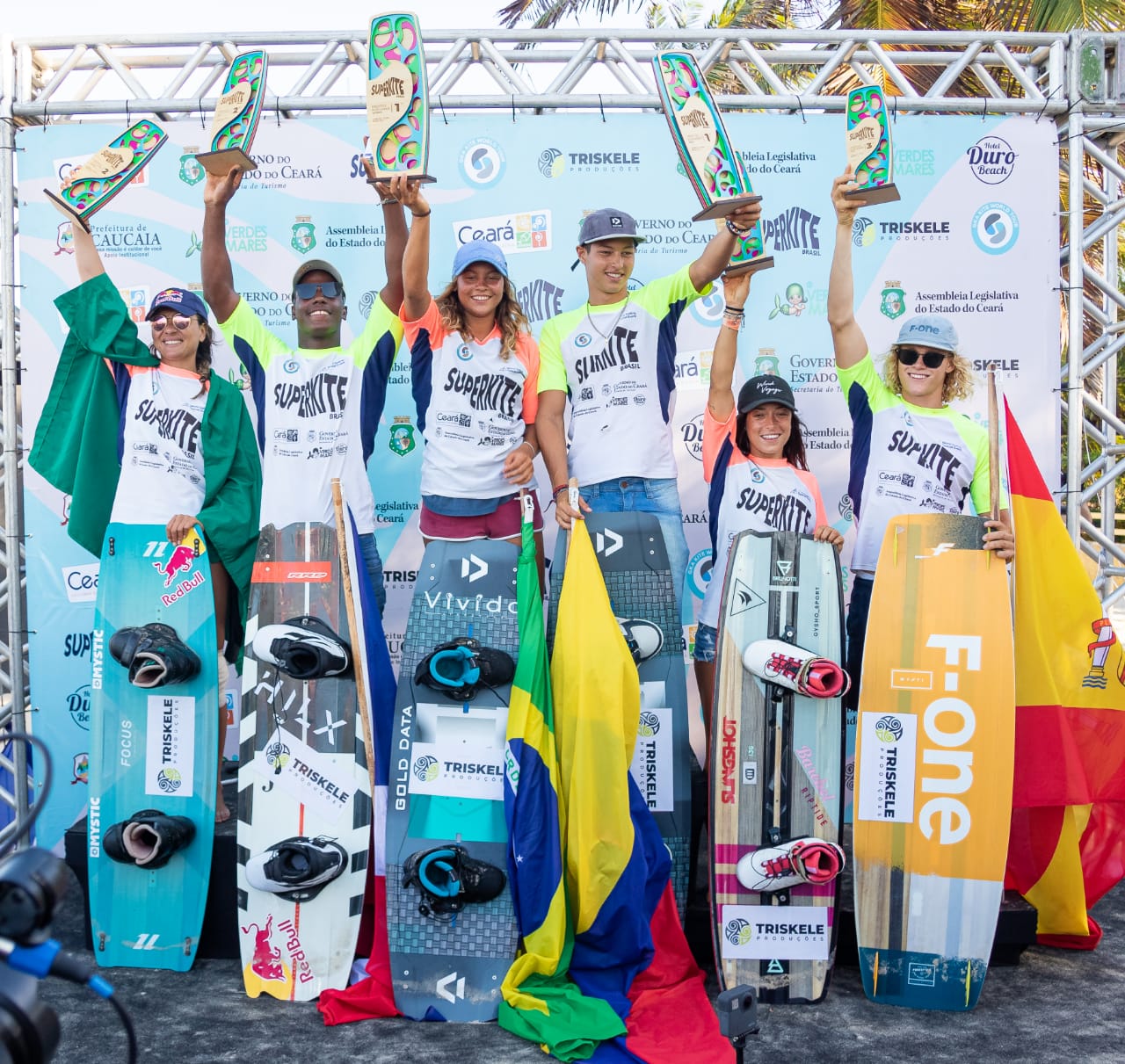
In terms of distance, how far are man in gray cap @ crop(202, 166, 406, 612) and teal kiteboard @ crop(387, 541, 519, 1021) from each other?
1.58ft

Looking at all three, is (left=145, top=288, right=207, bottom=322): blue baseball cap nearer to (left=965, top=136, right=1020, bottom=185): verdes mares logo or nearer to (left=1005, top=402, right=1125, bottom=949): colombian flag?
(left=1005, top=402, right=1125, bottom=949): colombian flag

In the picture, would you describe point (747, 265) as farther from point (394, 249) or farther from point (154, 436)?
point (154, 436)

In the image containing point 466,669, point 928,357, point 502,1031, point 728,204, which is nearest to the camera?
point 502,1031

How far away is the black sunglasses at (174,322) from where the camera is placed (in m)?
3.57

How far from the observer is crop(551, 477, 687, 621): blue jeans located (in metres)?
3.43

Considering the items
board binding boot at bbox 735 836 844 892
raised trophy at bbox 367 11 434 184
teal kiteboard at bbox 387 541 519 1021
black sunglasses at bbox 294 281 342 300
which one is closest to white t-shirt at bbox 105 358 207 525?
black sunglasses at bbox 294 281 342 300

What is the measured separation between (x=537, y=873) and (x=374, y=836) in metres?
0.57

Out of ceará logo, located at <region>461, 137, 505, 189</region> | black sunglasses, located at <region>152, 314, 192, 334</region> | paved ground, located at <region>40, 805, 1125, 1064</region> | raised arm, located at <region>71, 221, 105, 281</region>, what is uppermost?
ceará logo, located at <region>461, 137, 505, 189</region>

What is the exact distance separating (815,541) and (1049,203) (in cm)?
209

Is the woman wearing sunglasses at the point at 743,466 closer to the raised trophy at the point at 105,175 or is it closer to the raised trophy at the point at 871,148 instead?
the raised trophy at the point at 871,148

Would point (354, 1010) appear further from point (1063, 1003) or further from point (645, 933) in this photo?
point (1063, 1003)

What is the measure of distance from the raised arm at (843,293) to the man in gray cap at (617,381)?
0.43 metres

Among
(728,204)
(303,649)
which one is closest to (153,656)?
(303,649)

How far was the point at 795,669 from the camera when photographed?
296 centimetres
